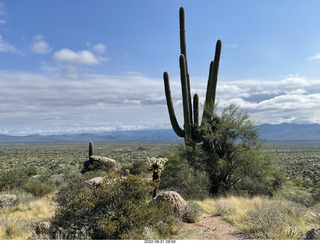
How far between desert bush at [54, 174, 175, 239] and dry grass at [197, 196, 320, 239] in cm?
271

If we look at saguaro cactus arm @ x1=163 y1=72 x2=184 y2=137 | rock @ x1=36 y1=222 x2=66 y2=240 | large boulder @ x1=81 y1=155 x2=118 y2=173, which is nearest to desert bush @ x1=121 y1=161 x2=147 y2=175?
Result: large boulder @ x1=81 y1=155 x2=118 y2=173

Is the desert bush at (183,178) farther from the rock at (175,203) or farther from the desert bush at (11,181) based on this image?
the desert bush at (11,181)

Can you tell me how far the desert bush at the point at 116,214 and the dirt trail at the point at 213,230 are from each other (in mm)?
849

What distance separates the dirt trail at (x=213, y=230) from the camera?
294 inches

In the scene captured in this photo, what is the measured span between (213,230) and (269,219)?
1820 mm

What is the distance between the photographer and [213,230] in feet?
26.8

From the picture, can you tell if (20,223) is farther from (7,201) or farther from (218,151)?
(218,151)

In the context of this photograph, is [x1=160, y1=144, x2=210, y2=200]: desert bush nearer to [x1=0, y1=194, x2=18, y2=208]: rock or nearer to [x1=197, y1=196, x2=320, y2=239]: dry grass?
[x1=197, y1=196, x2=320, y2=239]: dry grass

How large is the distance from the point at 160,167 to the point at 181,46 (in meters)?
11.1

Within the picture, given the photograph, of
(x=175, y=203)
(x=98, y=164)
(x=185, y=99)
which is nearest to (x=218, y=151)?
(x=185, y=99)

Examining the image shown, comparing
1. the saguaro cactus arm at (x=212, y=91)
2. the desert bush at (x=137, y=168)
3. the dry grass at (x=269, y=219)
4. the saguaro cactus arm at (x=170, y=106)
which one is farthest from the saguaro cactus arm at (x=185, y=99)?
the desert bush at (x=137, y=168)

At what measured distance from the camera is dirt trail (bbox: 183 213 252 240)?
24.5 ft

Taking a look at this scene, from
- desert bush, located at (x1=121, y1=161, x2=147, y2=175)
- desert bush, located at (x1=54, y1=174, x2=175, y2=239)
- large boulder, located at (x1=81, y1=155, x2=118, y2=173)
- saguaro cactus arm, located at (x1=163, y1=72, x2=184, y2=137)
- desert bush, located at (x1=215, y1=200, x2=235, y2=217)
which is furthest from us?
desert bush, located at (x1=121, y1=161, x2=147, y2=175)
